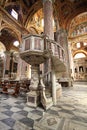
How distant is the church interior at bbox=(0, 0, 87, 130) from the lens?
2.70m

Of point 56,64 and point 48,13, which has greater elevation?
point 48,13

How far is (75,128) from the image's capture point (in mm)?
2119

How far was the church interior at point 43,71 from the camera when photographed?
2.70 meters

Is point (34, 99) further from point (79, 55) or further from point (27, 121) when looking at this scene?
point (79, 55)

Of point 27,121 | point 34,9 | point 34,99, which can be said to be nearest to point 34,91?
point 34,99

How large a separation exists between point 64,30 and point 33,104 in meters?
10.9

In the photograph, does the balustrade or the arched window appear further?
the arched window

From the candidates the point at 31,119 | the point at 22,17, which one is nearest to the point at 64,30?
the point at 22,17

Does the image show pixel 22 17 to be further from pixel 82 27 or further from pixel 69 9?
pixel 82 27

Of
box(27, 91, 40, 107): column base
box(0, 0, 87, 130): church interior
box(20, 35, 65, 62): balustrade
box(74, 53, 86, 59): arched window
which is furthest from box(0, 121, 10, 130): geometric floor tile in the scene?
box(74, 53, 86, 59): arched window

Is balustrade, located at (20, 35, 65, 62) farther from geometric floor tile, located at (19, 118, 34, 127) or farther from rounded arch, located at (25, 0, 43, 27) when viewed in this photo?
rounded arch, located at (25, 0, 43, 27)

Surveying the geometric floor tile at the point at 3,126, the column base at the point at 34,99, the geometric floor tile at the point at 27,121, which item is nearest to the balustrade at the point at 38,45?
the column base at the point at 34,99

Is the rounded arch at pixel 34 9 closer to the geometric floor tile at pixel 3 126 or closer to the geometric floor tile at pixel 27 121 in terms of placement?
the geometric floor tile at pixel 27 121

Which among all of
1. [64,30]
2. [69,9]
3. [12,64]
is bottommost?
[12,64]
